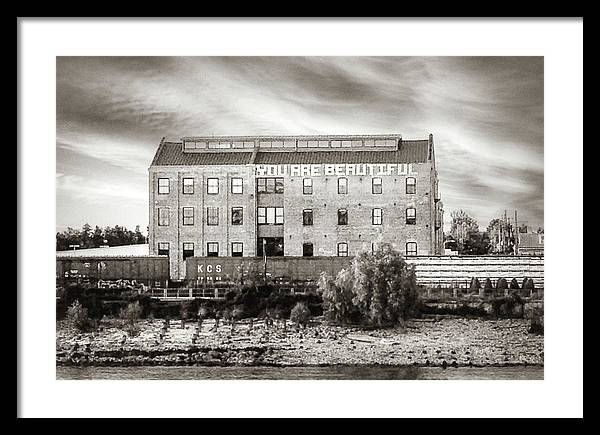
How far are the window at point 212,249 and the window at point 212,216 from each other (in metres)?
0.18

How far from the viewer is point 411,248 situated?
793cm

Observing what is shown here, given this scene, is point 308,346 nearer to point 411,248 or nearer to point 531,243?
point 411,248

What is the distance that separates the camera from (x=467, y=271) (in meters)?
7.97

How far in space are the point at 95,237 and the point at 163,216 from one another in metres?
0.63

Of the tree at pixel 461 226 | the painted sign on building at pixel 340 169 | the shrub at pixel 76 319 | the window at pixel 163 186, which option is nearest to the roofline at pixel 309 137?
the painted sign on building at pixel 340 169

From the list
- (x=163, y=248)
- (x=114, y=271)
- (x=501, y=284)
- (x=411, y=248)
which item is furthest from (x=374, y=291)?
(x=114, y=271)

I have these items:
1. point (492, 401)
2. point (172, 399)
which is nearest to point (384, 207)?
point (492, 401)

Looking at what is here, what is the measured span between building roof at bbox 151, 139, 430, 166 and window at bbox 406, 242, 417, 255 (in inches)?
28.7

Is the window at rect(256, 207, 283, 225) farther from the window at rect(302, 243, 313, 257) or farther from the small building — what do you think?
the small building

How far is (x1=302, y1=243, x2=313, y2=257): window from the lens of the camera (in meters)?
8.06

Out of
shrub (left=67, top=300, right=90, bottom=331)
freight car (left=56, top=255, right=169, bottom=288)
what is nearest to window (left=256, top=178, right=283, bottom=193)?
freight car (left=56, top=255, right=169, bottom=288)

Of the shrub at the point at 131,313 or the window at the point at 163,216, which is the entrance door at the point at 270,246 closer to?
the window at the point at 163,216
